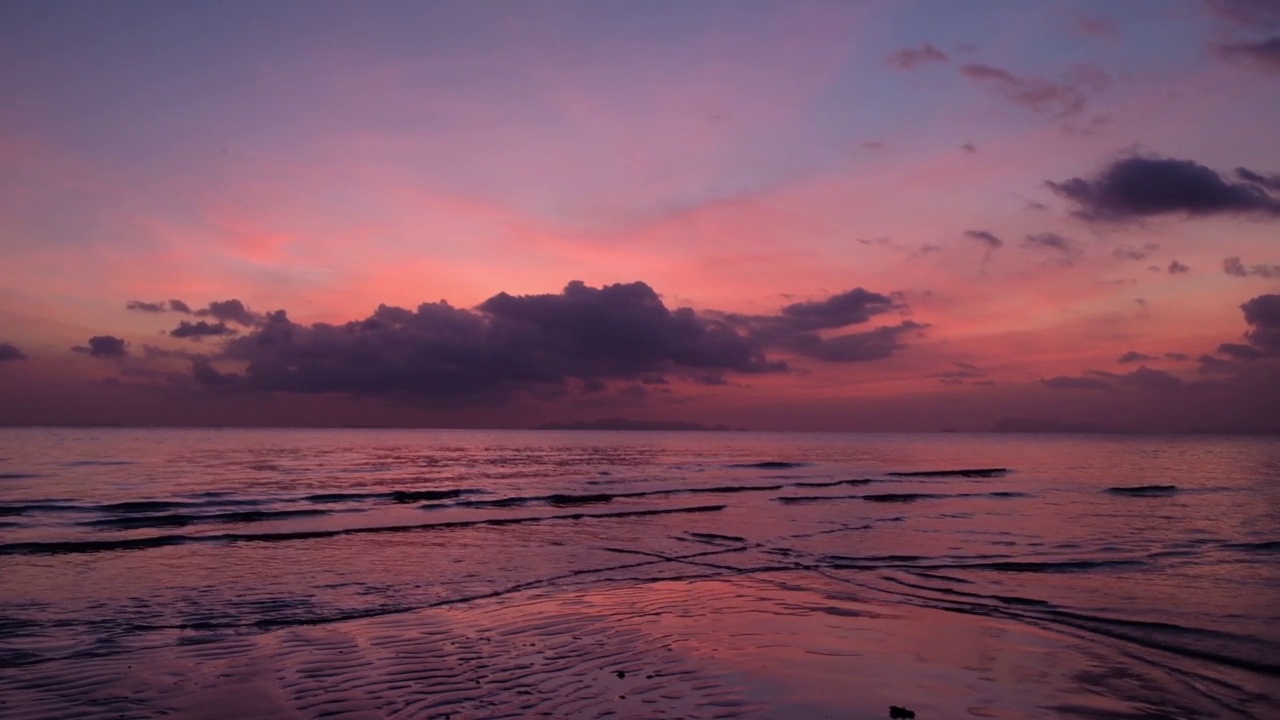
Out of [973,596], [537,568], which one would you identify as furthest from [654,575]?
[973,596]

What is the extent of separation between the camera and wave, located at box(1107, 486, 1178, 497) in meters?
43.8

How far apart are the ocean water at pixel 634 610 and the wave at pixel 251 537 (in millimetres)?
178

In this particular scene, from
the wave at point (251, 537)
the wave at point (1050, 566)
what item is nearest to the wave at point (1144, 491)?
the wave at point (1050, 566)

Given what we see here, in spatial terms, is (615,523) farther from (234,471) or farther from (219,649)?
(234,471)

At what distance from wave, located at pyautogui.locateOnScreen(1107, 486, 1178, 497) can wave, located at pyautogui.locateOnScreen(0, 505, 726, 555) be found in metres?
28.0

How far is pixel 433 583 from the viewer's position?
1795 centimetres

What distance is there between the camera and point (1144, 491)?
149 feet

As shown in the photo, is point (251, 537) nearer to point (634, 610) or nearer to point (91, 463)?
point (634, 610)

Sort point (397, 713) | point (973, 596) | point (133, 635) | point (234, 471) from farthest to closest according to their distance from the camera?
point (234, 471), point (973, 596), point (133, 635), point (397, 713)

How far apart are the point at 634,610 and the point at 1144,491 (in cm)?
4312

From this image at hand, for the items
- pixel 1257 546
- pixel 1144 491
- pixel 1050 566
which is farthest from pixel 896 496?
pixel 1050 566

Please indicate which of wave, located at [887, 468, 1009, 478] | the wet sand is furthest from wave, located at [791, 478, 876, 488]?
the wet sand

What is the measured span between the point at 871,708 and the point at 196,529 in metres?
26.5

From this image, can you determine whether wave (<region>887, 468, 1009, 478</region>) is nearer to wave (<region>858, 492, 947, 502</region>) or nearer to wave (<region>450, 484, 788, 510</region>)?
wave (<region>858, 492, 947, 502</region>)
